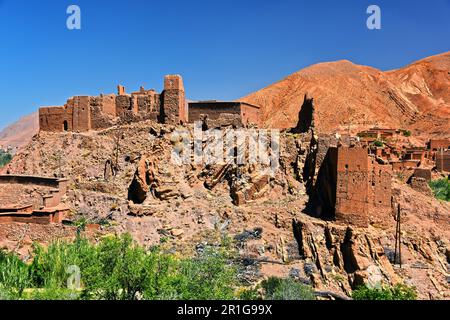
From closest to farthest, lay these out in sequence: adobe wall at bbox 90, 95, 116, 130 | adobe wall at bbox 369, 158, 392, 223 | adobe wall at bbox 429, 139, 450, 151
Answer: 1. adobe wall at bbox 369, 158, 392, 223
2. adobe wall at bbox 90, 95, 116, 130
3. adobe wall at bbox 429, 139, 450, 151

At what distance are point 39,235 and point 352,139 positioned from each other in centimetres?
1901

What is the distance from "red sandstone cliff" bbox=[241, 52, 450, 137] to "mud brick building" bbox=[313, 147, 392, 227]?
144 ft

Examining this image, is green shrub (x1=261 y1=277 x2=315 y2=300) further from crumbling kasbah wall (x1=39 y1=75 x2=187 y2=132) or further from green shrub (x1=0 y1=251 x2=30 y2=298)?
crumbling kasbah wall (x1=39 y1=75 x2=187 y2=132)

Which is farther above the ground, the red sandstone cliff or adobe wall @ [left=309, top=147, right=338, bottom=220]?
the red sandstone cliff

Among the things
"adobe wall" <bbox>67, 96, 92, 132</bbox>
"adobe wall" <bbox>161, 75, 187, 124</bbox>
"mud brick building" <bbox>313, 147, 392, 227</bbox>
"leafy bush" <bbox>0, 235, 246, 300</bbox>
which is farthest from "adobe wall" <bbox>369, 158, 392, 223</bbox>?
"adobe wall" <bbox>67, 96, 92, 132</bbox>

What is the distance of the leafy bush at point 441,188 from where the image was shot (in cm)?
3294

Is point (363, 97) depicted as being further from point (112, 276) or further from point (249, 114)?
point (112, 276)

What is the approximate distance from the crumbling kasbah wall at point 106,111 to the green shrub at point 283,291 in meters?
13.1

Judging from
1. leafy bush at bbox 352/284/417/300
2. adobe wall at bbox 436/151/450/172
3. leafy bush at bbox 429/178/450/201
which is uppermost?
adobe wall at bbox 436/151/450/172

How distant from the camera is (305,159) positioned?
25688mm

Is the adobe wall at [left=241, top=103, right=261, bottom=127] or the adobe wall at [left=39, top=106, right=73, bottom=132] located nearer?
the adobe wall at [left=241, top=103, right=261, bottom=127]

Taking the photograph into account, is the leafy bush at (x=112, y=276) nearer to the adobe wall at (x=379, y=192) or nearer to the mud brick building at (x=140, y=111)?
the adobe wall at (x=379, y=192)

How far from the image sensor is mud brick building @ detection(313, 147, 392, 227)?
21.3 metres

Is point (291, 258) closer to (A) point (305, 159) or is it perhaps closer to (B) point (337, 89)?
(A) point (305, 159)
